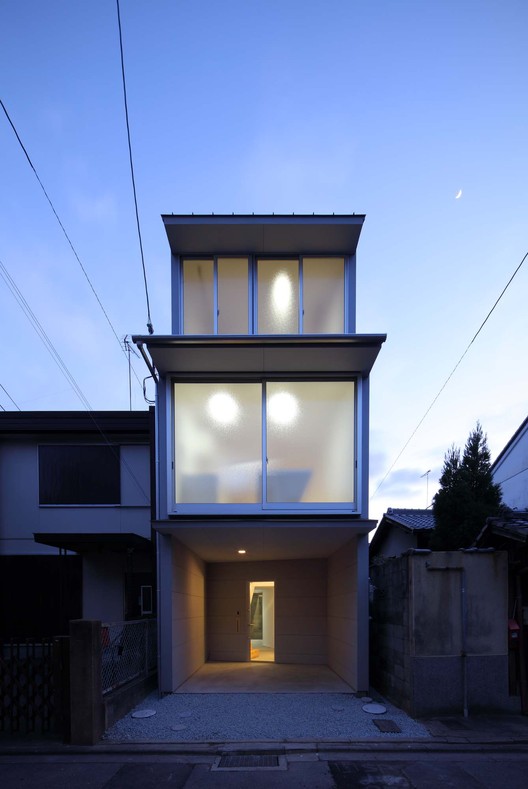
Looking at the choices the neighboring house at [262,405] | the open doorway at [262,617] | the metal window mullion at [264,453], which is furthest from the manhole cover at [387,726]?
the open doorway at [262,617]

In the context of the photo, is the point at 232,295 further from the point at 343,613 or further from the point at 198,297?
the point at 343,613

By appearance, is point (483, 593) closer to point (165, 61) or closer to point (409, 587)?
point (409, 587)

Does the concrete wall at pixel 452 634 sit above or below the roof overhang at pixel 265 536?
below

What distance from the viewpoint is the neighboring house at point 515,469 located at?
1648cm

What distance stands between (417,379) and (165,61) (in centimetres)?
1034

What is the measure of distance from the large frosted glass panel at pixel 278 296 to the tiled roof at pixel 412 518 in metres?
7.13

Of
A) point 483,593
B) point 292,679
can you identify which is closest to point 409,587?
point 483,593

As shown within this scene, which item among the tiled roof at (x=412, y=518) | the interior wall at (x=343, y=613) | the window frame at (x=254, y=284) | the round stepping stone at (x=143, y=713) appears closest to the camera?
the round stepping stone at (x=143, y=713)

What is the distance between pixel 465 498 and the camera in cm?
990

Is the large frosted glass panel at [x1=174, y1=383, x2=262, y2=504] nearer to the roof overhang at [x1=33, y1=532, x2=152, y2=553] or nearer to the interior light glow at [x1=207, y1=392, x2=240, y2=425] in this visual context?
the interior light glow at [x1=207, y1=392, x2=240, y2=425]

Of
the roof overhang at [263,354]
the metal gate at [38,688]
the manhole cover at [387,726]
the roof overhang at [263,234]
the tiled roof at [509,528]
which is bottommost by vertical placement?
the manhole cover at [387,726]

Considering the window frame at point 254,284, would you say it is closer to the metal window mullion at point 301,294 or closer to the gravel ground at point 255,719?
the metal window mullion at point 301,294

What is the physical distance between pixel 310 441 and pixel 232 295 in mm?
2990

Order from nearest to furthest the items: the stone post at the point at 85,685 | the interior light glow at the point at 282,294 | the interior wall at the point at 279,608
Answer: the stone post at the point at 85,685, the interior light glow at the point at 282,294, the interior wall at the point at 279,608
